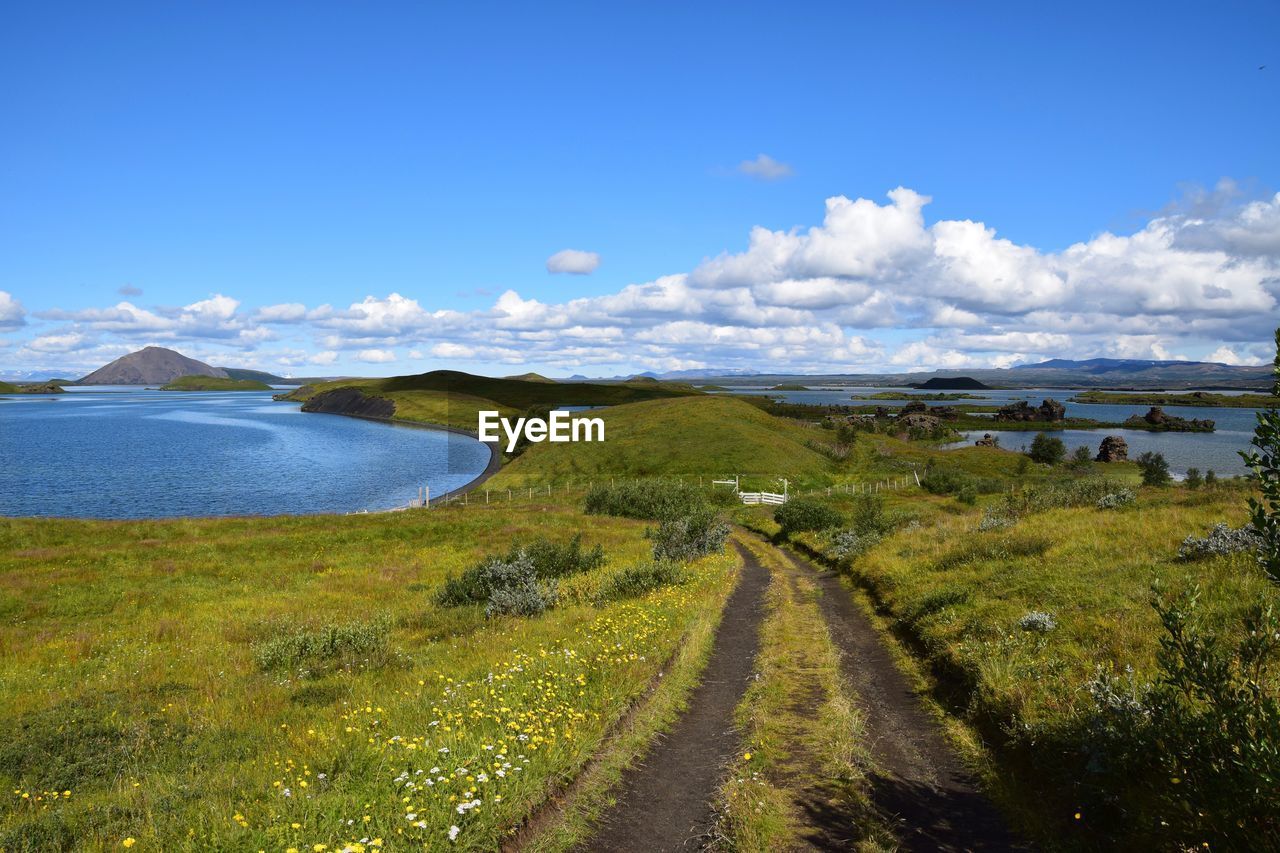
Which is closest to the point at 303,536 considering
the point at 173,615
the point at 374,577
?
the point at 374,577

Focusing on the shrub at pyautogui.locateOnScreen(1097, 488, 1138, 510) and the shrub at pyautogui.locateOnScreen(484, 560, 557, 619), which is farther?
the shrub at pyautogui.locateOnScreen(1097, 488, 1138, 510)

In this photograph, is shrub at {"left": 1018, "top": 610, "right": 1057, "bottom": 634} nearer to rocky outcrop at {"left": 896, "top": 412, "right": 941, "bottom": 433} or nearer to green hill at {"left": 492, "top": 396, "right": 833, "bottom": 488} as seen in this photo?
green hill at {"left": 492, "top": 396, "right": 833, "bottom": 488}

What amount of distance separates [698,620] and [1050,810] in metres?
11.1

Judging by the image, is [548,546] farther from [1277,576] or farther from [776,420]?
[776,420]

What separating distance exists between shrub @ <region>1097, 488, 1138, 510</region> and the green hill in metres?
54.8

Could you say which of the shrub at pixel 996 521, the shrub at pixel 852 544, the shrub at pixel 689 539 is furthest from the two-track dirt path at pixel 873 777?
the shrub at pixel 689 539

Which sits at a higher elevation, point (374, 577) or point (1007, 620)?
point (1007, 620)

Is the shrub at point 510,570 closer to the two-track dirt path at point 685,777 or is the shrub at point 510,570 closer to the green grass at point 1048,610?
the two-track dirt path at point 685,777

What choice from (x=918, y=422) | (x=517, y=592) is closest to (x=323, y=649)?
(x=517, y=592)

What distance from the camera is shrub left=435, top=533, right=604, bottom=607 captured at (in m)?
27.9

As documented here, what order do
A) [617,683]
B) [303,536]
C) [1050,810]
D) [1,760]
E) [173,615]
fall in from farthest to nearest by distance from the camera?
[303,536] → [173,615] → [617,683] → [1,760] → [1050,810]

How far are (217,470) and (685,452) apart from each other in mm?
73860

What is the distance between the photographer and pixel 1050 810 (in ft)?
31.9

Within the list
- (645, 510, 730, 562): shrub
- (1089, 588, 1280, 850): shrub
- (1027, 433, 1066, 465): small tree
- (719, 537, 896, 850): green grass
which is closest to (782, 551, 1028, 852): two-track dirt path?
(719, 537, 896, 850): green grass
